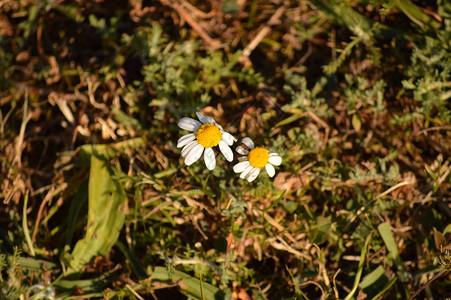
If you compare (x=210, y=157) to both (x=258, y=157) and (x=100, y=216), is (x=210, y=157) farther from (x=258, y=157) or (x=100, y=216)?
(x=100, y=216)

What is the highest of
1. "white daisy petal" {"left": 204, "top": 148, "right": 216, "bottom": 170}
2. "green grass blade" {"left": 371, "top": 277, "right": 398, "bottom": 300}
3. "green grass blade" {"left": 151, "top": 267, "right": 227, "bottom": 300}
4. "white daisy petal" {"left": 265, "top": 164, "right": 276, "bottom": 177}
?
"white daisy petal" {"left": 204, "top": 148, "right": 216, "bottom": 170}

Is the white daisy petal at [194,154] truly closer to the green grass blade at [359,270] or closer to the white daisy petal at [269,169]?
the white daisy petal at [269,169]

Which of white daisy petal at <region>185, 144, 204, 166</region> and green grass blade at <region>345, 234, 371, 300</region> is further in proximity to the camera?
green grass blade at <region>345, 234, 371, 300</region>

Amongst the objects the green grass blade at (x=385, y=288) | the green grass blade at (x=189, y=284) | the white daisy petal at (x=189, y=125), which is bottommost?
the green grass blade at (x=189, y=284)

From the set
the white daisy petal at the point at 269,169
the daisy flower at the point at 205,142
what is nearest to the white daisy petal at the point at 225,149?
the daisy flower at the point at 205,142

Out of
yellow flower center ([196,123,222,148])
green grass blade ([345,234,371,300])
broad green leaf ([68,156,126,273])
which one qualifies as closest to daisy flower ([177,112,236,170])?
yellow flower center ([196,123,222,148])

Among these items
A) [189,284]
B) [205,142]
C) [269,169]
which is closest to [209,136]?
[205,142]

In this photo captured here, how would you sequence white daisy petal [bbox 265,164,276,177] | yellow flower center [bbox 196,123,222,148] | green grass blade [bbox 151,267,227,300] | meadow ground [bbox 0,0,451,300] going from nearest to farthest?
yellow flower center [bbox 196,123,222,148] → white daisy petal [bbox 265,164,276,177] → green grass blade [bbox 151,267,227,300] → meadow ground [bbox 0,0,451,300]

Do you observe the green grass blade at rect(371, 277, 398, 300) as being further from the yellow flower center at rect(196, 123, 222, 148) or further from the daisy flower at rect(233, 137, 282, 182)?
the yellow flower center at rect(196, 123, 222, 148)
